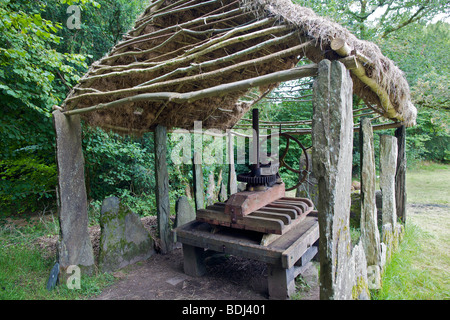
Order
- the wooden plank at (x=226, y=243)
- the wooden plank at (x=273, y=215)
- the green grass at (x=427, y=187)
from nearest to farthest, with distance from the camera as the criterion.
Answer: the wooden plank at (x=226, y=243)
the wooden plank at (x=273, y=215)
the green grass at (x=427, y=187)

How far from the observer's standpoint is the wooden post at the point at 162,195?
162 inches

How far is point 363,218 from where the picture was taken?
9.11 feet

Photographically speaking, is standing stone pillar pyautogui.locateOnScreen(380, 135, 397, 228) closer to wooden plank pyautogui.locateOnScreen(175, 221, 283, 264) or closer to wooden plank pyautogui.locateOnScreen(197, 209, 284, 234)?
wooden plank pyautogui.locateOnScreen(197, 209, 284, 234)

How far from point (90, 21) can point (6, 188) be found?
453 centimetres

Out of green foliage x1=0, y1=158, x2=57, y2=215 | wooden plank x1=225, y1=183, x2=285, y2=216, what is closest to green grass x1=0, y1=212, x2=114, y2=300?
green foliage x1=0, y1=158, x2=57, y2=215

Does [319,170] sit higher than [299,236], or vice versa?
[319,170]

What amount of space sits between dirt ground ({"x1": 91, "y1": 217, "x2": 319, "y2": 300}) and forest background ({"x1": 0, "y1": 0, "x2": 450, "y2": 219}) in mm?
2429

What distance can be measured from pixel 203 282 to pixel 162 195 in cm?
172

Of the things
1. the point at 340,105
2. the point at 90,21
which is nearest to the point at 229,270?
the point at 340,105

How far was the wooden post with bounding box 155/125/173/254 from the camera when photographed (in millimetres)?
4105

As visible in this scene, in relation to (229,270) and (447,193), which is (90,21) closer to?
(229,270)

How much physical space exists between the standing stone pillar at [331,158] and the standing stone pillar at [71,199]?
295 cm

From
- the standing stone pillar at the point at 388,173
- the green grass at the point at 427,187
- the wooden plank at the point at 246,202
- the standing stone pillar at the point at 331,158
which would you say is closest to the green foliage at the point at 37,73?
the wooden plank at the point at 246,202

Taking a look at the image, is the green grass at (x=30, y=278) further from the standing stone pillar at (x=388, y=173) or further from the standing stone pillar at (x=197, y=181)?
the standing stone pillar at (x=388, y=173)
